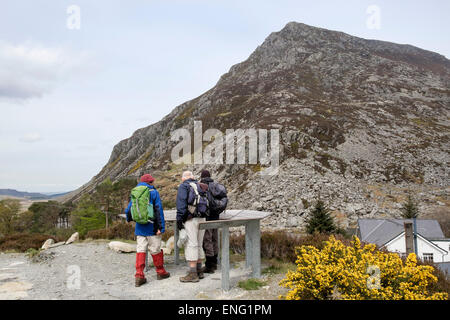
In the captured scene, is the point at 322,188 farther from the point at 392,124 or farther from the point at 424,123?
the point at 424,123

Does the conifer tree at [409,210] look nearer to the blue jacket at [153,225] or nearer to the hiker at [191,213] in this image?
the hiker at [191,213]

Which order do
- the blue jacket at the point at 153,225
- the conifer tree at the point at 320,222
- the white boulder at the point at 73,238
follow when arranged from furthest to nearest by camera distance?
the conifer tree at the point at 320,222, the white boulder at the point at 73,238, the blue jacket at the point at 153,225

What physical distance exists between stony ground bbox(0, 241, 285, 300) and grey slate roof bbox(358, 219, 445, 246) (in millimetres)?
24923

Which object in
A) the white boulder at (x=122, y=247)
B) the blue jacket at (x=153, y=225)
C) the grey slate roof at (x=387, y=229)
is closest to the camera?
the blue jacket at (x=153, y=225)

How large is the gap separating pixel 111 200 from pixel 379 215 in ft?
122

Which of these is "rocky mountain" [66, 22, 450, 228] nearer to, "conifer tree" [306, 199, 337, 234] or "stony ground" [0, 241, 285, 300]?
"conifer tree" [306, 199, 337, 234]

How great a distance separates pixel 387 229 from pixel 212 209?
2829 centimetres

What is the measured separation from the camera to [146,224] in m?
7.14

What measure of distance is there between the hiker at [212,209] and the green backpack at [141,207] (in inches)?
52.4

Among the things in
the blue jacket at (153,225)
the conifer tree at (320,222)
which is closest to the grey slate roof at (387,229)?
the conifer tree at (320,222)

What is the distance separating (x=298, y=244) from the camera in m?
9.05

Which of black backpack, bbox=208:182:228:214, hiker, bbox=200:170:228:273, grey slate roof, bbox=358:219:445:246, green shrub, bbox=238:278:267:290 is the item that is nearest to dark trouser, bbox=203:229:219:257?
hiker, bbox=200:170:228:273

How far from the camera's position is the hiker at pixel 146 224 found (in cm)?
693

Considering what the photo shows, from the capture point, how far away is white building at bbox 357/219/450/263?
94.2 ft
